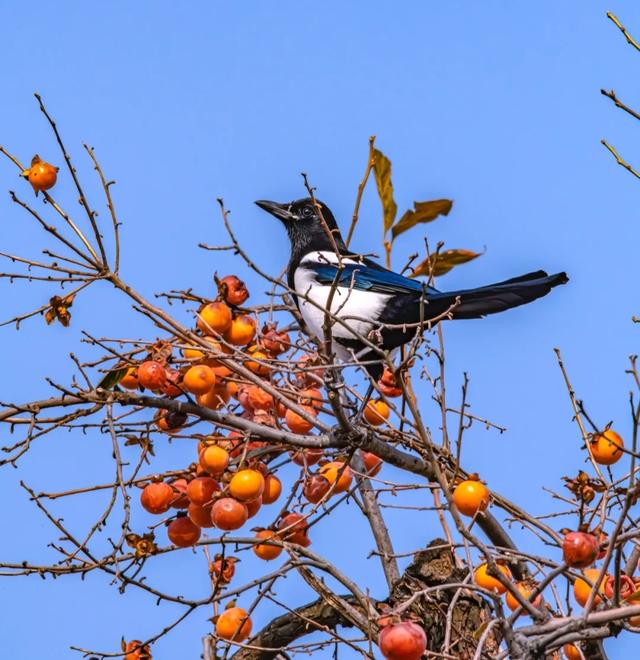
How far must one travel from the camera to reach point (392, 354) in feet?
17.7

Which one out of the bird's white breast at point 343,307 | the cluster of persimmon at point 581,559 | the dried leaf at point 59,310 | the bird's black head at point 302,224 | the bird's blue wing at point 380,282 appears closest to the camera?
the cluster of persimmon at point 581,559

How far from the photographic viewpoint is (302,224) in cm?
618

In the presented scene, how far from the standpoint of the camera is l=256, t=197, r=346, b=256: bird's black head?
6.09 meters

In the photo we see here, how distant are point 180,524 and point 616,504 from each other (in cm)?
145

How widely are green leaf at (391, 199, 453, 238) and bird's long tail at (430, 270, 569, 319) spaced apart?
105 cm

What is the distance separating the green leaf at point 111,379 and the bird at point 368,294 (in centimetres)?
73

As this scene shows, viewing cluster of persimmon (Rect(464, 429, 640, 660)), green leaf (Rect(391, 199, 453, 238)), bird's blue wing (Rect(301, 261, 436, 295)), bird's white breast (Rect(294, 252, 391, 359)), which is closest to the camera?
cluster of persimmon (Rect(464, 429, 640, 660))

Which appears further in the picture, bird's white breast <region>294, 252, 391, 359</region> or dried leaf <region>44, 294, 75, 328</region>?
bird's white breast <region>294, 252, 391, 359</region>

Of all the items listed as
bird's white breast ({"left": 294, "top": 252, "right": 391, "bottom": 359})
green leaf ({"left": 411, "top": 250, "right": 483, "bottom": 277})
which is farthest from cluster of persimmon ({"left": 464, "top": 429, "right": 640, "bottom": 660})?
bird's white breast ({"left": 294, "top": 252, "right": 391, "bottom": 359})

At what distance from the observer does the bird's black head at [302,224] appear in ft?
20.0

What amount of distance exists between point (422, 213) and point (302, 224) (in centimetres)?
262

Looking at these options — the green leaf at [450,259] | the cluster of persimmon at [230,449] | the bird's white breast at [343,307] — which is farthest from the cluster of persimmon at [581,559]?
the bird's white breast at [343,307]

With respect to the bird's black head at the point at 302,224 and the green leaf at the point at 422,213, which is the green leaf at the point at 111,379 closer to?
the green leaf at the point at 422,213

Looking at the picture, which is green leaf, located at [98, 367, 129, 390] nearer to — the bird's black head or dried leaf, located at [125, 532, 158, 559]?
dried leaf, located at [125, 532, 158, 559]
